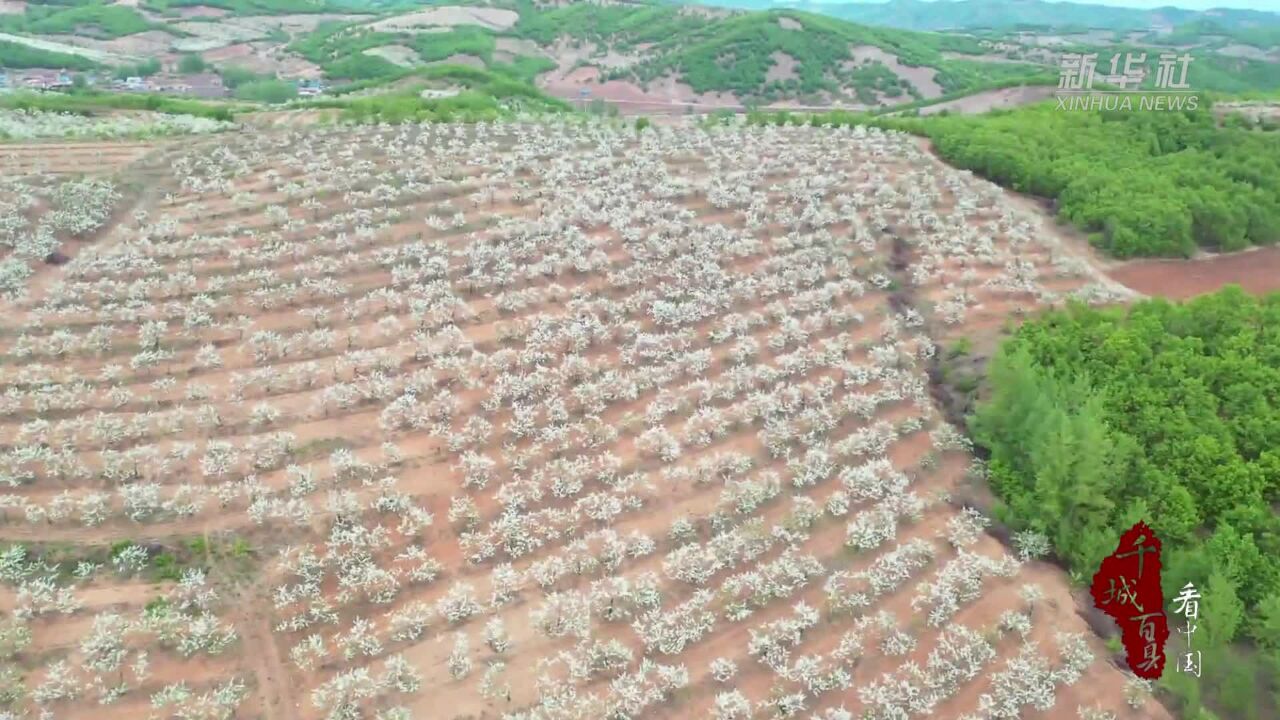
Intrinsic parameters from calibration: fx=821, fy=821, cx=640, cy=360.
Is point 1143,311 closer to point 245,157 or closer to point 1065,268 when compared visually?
point 1065,268

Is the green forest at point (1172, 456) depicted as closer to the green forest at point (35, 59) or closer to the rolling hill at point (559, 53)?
the rolling hill at point (559, 53)

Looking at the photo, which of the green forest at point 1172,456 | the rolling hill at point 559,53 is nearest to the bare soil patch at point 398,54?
the rolling hill at point 559,53

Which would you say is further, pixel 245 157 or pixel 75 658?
pixel 245 157

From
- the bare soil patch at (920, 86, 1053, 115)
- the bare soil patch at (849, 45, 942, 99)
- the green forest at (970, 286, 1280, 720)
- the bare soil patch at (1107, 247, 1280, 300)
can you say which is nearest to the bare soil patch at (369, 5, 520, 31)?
the bare soil patch at (849, 45, 942, 99)

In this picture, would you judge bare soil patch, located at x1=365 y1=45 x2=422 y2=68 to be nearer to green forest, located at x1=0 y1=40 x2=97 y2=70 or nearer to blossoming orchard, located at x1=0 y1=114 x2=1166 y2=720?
green forest, located at x1=0 y1=40 x2=97 y2=70

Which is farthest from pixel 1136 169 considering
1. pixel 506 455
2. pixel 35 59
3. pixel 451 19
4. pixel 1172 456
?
pixel 451 19

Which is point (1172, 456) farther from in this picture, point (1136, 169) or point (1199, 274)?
point (1136, 169)

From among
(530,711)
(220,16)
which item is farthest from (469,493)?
(220,16)
